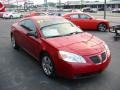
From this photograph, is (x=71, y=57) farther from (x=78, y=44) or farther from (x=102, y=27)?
(x=102, y=27)

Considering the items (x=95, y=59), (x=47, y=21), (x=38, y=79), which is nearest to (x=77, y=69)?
(x=95, y=59)

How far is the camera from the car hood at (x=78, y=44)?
5858mm

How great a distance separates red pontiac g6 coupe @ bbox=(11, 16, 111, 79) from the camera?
5.65m

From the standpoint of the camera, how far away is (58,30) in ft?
23.3

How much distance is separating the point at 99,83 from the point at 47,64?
1380 millimetres

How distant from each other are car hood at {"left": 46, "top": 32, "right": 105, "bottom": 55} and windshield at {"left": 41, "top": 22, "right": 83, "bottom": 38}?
0.88ft

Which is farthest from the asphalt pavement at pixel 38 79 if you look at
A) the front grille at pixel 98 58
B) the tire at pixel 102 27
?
the tire at pixel 102 27

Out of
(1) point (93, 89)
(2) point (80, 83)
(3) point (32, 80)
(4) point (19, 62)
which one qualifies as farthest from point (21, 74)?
(1) point (93, 89)

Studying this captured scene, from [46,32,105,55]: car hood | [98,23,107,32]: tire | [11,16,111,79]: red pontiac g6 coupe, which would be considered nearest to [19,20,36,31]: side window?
[11,16,111,79]: red pontiac g6 coupe

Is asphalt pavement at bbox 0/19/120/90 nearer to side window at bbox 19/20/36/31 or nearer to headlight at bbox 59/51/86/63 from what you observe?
headlight at bbox 59/51/86/63

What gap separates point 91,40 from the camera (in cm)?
662

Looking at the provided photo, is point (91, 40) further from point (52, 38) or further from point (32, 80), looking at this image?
point (32, 80)

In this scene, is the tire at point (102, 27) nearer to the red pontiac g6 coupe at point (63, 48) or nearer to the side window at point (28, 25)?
the side window at point (28, 25)

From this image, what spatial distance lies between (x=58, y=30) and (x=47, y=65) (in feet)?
4.01
